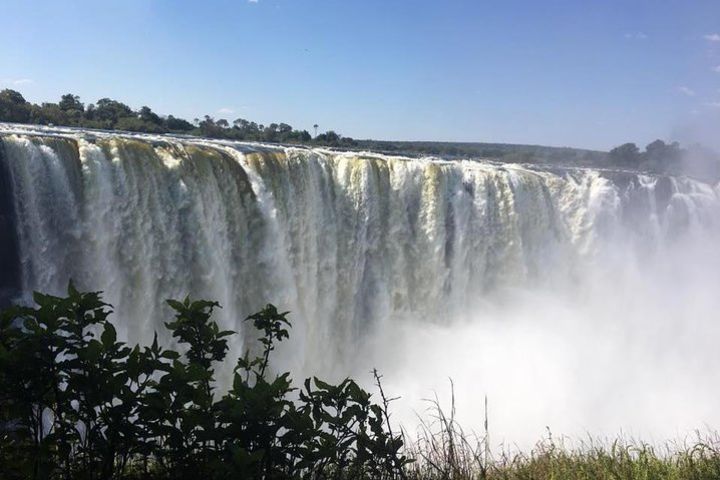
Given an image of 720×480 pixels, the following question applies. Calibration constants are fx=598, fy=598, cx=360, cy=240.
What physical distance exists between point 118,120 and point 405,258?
19.2 metres

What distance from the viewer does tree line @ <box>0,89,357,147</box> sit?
23297 millimetres

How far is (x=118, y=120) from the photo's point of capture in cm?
2772

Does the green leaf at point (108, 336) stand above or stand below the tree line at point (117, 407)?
above

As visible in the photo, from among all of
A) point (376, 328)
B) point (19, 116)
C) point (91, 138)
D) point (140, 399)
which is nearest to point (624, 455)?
point (140, 399)

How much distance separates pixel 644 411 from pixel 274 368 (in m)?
8.20

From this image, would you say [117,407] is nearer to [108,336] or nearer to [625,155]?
[108,336]

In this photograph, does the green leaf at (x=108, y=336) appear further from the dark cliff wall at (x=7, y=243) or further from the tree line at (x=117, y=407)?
the dark cliff wall at (x=7, y=243)

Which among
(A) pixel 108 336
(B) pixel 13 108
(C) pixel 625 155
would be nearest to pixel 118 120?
(B) pixel 13 108

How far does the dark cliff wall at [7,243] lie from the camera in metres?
7.61

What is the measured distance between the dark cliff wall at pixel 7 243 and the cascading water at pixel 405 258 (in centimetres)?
2

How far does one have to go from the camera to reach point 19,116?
2283 cm

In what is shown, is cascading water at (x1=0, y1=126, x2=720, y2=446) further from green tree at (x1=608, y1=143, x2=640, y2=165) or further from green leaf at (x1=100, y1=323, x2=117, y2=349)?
green tree at (x1=608, y1=143, x2=640, y2=165)

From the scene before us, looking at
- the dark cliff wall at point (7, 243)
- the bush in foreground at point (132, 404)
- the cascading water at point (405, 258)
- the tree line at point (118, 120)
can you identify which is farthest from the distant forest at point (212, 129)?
the bush in foreground at point (132, 404)

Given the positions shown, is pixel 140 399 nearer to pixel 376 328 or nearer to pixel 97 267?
pixel 97 267
